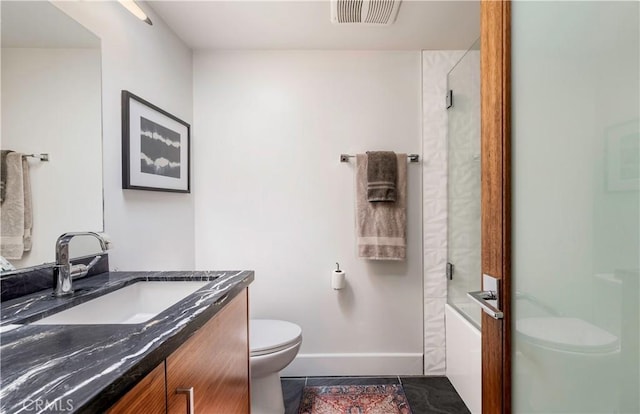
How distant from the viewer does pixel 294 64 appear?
2031mm

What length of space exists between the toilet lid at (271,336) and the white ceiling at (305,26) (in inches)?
70.2

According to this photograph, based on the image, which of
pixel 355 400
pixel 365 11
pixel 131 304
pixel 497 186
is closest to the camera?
pixel 497 186

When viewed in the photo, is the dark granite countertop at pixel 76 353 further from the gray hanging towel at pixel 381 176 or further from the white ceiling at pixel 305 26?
the white ceiling at pixel 305 26

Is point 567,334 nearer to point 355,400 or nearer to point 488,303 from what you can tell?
point 488,303

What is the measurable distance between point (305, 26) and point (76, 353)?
1.85 m

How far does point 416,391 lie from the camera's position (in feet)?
6.01

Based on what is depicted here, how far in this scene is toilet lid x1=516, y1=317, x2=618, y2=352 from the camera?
54cm

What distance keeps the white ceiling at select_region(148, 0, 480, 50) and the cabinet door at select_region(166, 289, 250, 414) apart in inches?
59.4

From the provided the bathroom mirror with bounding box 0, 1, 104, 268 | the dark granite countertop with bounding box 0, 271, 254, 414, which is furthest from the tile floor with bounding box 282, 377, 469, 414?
the bathroom mirror with bounding box 0, 1, 104, 268

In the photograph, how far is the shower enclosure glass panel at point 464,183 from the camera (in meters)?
Answer: 1.64

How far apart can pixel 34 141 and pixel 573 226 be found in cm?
151

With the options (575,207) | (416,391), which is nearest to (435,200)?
(416,391)

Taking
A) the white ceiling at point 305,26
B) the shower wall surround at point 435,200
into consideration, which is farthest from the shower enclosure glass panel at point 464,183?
the white ceiling at point 305,26

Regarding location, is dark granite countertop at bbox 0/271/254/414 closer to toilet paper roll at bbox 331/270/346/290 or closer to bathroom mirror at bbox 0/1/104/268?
bathroom mirror at bbox 0/1/104/268
